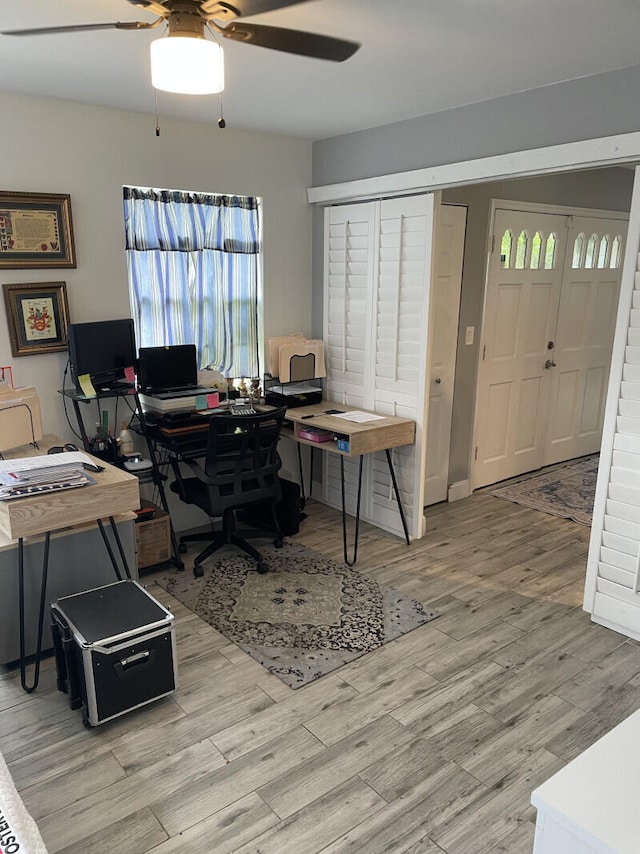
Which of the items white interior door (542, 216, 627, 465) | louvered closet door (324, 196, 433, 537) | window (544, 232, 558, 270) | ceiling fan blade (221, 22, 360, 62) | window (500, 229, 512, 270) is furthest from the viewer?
white interior door (542, 216, 627, 465)

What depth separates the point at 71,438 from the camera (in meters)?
3.52

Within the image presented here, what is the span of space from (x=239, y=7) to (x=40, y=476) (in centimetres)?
173

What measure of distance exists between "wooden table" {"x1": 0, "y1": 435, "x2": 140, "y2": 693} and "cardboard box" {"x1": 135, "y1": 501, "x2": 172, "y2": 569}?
2.43ft

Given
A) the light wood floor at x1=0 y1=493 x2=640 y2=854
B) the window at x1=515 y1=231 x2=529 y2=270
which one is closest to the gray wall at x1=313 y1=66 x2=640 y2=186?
the window at x1=515 y1=231 x2=529 y2=270

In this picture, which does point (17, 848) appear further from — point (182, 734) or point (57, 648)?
point (57, 648)

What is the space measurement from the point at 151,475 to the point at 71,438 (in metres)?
0.51

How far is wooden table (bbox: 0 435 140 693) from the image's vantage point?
2264mm

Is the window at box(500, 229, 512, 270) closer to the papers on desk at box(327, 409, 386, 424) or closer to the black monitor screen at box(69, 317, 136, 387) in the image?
the papers on desk at box(327, 409, 386, 424)

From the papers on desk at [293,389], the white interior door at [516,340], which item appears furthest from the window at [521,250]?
the papers on desk at [293,389]

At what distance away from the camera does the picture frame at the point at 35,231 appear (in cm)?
311

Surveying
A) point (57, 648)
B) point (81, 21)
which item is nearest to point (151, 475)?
point (57, 648)

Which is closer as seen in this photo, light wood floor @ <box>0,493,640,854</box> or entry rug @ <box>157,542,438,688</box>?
light wood floor @ <box>0,493,640,854</box>

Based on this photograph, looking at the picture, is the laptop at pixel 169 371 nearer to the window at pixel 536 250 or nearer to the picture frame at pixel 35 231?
the picture frame at pixel 35 231

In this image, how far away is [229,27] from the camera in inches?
68.4
